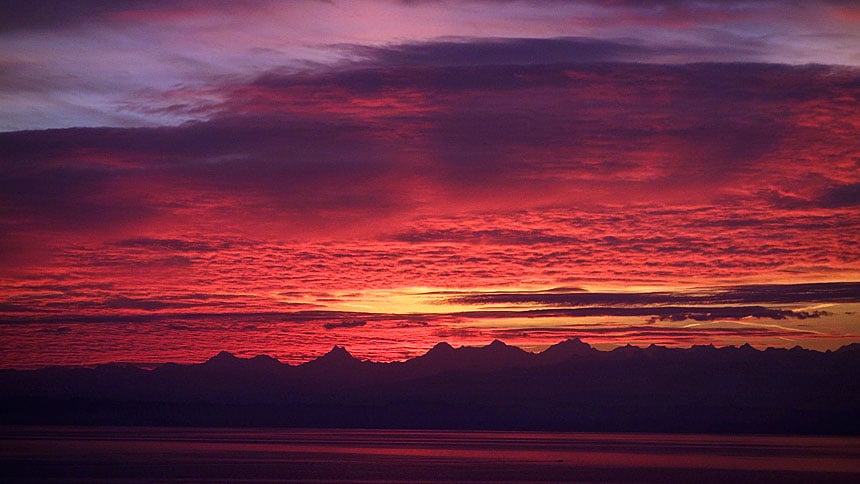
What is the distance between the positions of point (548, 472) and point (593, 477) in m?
6.14

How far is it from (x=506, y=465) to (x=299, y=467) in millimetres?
21177

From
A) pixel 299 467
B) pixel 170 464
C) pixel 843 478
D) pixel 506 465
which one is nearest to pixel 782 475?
pixel 843 478

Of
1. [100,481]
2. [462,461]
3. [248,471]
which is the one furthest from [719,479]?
[100,481]

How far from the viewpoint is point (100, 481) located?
80.6 m

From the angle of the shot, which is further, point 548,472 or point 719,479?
point 548,472

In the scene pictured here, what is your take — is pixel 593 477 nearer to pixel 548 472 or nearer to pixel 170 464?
pixel 548 472

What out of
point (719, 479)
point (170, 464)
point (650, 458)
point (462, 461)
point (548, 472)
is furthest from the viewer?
point (650, 458)

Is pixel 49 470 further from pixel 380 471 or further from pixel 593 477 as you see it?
pixel 593 477

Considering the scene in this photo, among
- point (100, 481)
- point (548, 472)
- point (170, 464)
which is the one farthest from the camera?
point (170, 464)

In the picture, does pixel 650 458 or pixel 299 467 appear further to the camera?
pixel 650 458

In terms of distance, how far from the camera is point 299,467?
102562 mm

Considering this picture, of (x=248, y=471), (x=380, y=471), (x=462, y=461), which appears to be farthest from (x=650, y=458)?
(x=248, y=471)

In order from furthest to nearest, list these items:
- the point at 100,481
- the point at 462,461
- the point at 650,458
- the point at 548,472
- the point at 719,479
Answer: the point at 650,458 → the point at 462,461 → the point at 548,472 → the point at 719,479 → the point at 100,481

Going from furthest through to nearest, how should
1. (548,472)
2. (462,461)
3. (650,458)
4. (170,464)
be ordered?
(650,458) < (462,461) < (170,464) < (548,472)
